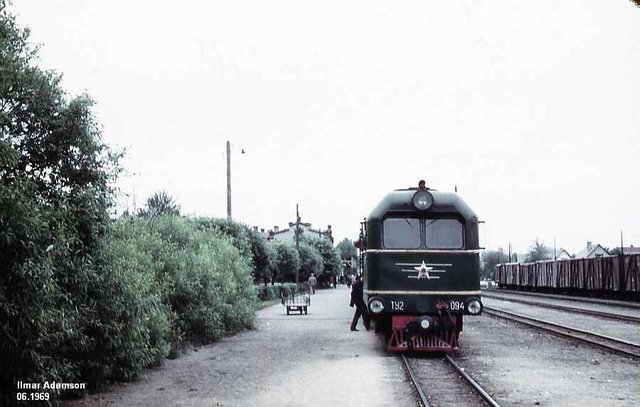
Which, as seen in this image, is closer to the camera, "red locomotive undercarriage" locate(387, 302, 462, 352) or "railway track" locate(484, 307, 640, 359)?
"red locomotive undercarriage" locate(387, 302, 462, 352)

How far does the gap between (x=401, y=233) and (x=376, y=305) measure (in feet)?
5.19

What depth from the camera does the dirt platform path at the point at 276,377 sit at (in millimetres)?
9875

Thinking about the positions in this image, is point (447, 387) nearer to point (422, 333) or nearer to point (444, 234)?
point (422, 333)

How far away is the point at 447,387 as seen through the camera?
1094cm

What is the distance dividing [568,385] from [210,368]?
6.34 meters

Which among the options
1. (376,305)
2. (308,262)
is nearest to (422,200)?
(376,305)

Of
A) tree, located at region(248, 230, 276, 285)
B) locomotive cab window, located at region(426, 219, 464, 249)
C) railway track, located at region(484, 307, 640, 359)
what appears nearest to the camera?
locomotive cab window, located at region(426, 219, 464, 249)

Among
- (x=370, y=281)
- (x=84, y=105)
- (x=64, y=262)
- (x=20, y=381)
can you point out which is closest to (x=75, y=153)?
(x=84, y=105)

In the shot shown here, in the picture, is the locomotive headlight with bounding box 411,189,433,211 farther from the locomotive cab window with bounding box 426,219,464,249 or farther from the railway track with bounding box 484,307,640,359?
the railway track with bounding box 484,307,640,359

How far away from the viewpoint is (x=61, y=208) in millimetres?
9102

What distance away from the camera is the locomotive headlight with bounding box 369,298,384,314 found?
14.4m

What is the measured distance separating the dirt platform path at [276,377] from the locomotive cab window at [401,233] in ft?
7.60

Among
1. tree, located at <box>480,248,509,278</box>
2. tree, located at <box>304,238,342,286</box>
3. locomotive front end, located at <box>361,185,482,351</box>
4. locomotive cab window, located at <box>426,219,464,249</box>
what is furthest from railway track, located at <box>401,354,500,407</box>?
tree, located at <box>480,248,509,278</box>

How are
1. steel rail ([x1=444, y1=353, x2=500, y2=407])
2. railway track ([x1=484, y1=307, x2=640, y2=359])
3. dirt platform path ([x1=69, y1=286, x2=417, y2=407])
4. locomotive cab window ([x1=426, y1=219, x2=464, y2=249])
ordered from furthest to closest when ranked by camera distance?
railway track ([x1=484, y1=307, x2=640, y2=359]), locomotive cab window ([x1=426, y1=219, x2=464, y2=249]), dirt platform path ([x1=69, y1=286, x2=417, y2=407]), steel rail ([x1=444, y1=353, x2=500, y2=407])
